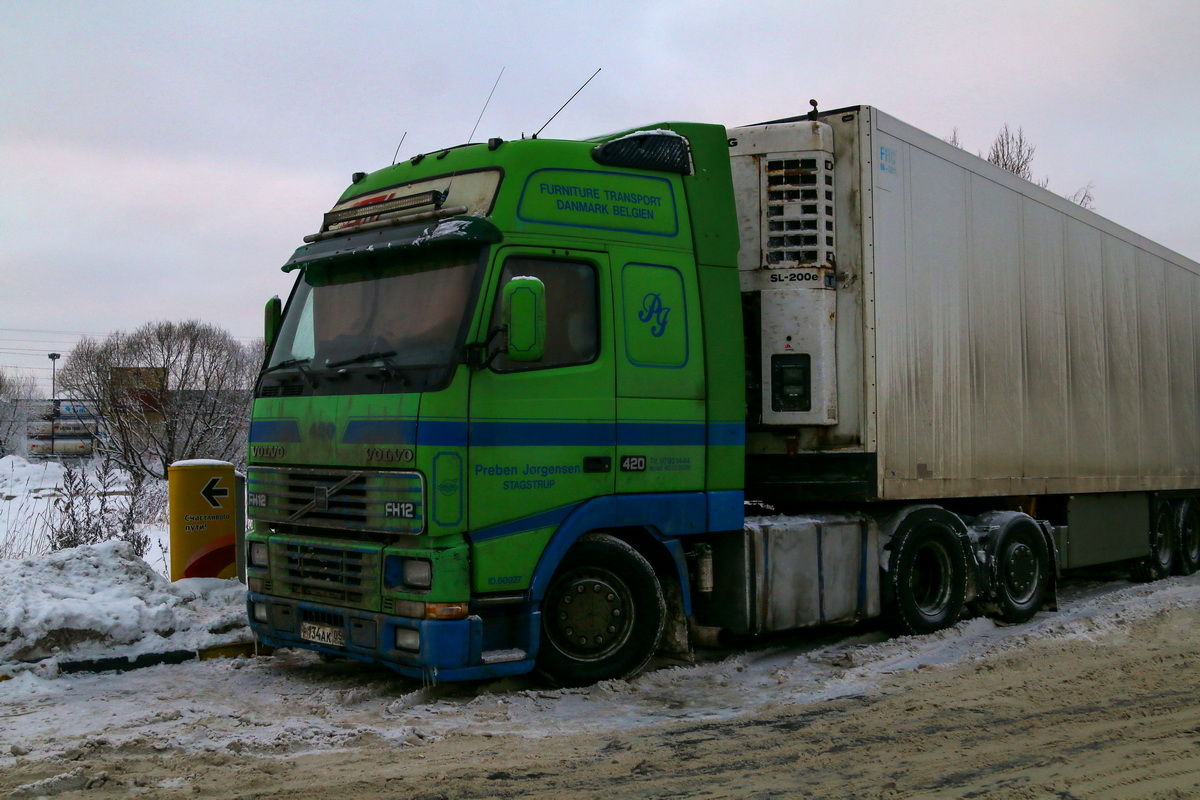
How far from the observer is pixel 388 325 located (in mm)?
6555

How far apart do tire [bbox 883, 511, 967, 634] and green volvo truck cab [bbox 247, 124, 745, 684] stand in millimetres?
1868

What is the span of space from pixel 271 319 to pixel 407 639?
272 cm

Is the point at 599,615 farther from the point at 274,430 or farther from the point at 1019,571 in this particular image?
the point at 1019,571

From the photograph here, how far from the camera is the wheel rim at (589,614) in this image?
667 cm

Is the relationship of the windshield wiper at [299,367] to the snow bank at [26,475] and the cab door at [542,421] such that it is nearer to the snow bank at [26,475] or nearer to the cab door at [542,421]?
the cab door at [542,421]

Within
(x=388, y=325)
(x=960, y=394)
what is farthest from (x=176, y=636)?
(x=960, y=394)

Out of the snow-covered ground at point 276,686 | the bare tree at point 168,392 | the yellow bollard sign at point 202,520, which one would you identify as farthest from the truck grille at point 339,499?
the bare tree at point 168,392

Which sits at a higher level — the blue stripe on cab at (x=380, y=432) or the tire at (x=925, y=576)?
the blue stripe on cab at (x=380, y=432)

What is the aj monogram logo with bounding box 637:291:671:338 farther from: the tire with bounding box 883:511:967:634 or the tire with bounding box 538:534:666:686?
the tire with bounding box 883:511:967:634

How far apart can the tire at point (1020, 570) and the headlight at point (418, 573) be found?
5655 millimetres

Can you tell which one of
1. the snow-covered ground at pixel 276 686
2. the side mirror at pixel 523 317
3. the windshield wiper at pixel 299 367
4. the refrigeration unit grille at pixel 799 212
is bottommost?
the snow-covered ground at pixel 276 686

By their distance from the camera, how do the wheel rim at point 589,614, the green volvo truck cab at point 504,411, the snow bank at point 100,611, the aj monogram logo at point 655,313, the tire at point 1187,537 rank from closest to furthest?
the green volvo truck cab at point 504,411 < the wheel rim at point 589,614 < the snow bank at point 100,611 < the aj monogram logo at point 655,313 < the tire at point 1187,537

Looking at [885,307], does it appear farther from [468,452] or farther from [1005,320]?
[468,452]

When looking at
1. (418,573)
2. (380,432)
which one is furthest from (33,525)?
(418,573)
